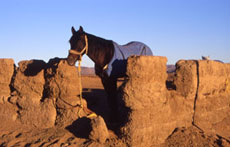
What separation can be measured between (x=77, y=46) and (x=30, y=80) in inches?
61.0

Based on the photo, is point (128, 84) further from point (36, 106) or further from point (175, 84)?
point (36, 106)

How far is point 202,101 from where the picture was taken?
17.8ft

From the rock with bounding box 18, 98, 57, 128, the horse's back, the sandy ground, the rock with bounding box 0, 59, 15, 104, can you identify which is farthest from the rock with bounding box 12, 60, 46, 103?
the horse's back

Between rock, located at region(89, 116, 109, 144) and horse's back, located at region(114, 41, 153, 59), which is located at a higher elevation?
horse's back, located at region(114, 41, 153, 59)

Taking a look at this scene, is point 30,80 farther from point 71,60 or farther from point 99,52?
point 99,52

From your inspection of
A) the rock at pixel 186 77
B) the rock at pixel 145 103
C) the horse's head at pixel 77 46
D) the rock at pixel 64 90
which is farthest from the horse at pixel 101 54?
the rock at pixel 186 77

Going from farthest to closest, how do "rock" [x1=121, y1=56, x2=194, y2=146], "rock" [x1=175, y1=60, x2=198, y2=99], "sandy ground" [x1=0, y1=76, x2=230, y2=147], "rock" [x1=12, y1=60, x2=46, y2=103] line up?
"rock" [x1=12, y1=60, x2=46, y2=103] < "rock" [x1=175, y1=60, x2=198, y2=99] < "sandy ground" [x1=0, y1=76, x2=230, y2=147] < "rock" [x1=121, y1=56, x2=194, y2=146]

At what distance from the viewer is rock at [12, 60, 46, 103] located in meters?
5.46

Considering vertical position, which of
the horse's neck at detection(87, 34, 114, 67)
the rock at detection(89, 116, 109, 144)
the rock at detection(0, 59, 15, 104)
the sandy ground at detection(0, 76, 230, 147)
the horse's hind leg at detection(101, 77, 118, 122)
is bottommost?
the sandy ground at detection(0, 76, 230, 147)

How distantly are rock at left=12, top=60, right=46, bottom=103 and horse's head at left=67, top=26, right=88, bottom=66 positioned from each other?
1.16m

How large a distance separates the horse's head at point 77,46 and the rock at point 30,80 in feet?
3.79

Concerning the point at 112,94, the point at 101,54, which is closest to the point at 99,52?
the point at 101,54

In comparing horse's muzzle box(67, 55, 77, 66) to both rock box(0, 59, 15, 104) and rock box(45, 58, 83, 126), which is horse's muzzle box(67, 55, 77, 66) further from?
rock box(0, 59, 15, 104)

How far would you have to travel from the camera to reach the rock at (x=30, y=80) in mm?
5461
